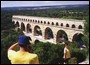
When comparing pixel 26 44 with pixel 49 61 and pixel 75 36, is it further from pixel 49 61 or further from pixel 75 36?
pixel 75 36

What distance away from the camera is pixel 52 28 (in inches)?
1391

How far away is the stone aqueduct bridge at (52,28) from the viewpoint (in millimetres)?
30473

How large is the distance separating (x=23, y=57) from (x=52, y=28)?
31.9m

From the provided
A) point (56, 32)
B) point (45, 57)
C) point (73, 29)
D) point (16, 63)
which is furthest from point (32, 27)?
point (16, 63)

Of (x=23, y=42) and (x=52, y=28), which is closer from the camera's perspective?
(x=23, y=42)

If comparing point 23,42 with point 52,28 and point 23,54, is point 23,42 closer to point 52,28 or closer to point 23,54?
point 23,54

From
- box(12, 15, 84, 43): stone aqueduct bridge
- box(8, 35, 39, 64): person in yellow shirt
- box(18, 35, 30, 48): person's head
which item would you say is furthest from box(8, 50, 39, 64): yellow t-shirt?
box(12, 15, 84, 43): stone aqueduct bridge

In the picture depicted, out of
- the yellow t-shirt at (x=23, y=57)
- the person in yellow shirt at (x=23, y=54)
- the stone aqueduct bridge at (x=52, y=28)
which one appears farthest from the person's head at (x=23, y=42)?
the stone aqueduct bridge at (x=52, y=28)

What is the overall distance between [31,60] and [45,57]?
1081cm

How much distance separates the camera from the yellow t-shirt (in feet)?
11.0

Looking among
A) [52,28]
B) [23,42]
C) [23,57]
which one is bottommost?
[52,28]

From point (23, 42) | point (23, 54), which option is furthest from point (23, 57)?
point (23, 42)

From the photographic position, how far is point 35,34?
4084 cm

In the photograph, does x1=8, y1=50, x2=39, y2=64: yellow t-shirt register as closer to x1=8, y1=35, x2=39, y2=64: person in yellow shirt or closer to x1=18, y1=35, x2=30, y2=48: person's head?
x1=8, y1=35, x2=39, y2=64: person in yellow shirt
